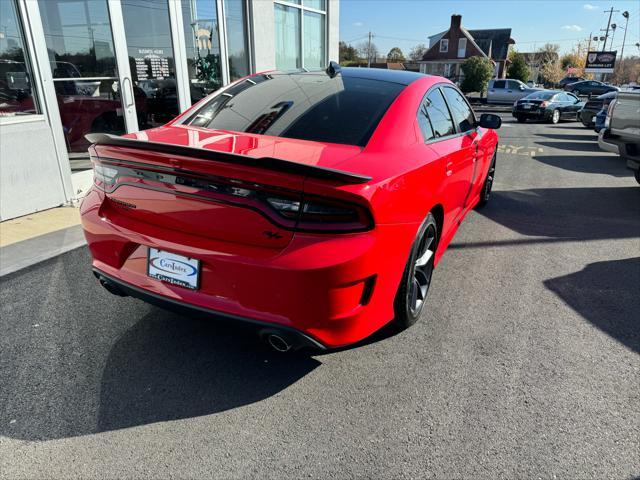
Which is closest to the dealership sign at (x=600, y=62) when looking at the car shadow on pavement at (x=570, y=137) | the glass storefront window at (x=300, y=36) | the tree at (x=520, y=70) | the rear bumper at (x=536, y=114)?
the tree at (x=520, y=70)

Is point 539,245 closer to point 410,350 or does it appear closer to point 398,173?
point 410,350

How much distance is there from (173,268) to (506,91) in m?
29.6

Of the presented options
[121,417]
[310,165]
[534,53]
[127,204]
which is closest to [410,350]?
[310,165]

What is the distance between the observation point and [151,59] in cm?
683

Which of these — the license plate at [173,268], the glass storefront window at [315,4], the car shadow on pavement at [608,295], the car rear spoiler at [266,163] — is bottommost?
the car shadow on pavement at [608,295]

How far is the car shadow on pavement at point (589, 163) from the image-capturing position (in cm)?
890

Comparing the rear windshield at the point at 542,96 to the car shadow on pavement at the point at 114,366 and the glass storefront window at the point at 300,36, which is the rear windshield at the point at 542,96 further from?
the car shadow on pavement at the point at 114,366

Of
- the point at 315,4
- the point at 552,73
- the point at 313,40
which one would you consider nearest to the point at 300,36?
the point at 313,40

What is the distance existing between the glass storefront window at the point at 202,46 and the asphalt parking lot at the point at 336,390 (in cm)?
479

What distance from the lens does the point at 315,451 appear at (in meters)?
2.12

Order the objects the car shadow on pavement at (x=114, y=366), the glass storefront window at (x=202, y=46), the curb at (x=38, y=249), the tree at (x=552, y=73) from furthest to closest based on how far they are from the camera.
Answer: the tree at (x=552, y=73) → the glass storefront window at (x=202, y=46) → the curb at (x=38, y=249) → the car shadow on pavement at (x=114, y=366)

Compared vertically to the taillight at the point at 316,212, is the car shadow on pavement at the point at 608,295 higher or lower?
lower

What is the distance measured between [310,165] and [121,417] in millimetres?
1543

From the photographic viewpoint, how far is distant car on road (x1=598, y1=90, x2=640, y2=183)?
6.35 metres
